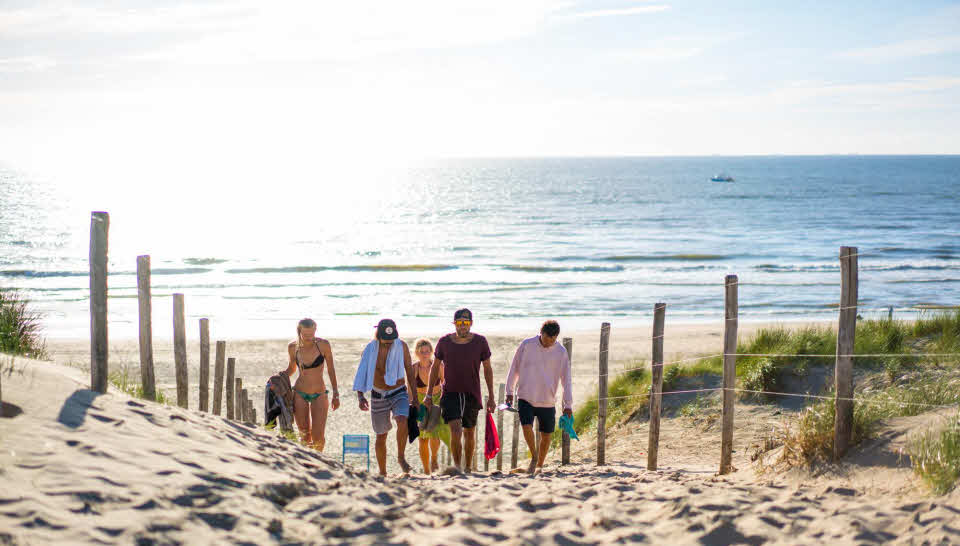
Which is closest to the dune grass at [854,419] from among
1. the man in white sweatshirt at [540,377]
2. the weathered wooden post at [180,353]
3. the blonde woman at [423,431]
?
the man in white sweatshirt at [540,377]

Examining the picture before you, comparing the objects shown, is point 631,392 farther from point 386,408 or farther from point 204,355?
point 204,355

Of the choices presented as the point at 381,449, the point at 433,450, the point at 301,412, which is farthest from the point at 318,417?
the point at 433,450

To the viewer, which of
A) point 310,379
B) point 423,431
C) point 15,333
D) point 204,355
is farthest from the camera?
point 204,355

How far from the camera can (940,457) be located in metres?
4.71

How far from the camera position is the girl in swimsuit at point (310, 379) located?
24.3 feet

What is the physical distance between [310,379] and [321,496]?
2.73m

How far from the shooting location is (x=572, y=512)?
493 cm

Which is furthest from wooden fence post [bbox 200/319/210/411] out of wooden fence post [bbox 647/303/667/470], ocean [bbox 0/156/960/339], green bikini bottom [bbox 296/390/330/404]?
ocean [bbox 0/156/960/339]

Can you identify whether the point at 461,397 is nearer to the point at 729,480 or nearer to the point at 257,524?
the point at 729,480

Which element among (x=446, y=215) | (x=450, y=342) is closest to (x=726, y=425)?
(x=450, y=342)

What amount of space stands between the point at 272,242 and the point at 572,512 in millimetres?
45034

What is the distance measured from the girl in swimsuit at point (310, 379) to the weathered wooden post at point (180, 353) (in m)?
1.02

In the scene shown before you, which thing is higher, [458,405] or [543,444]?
[458,405]

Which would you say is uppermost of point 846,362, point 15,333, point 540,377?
point 846,362
